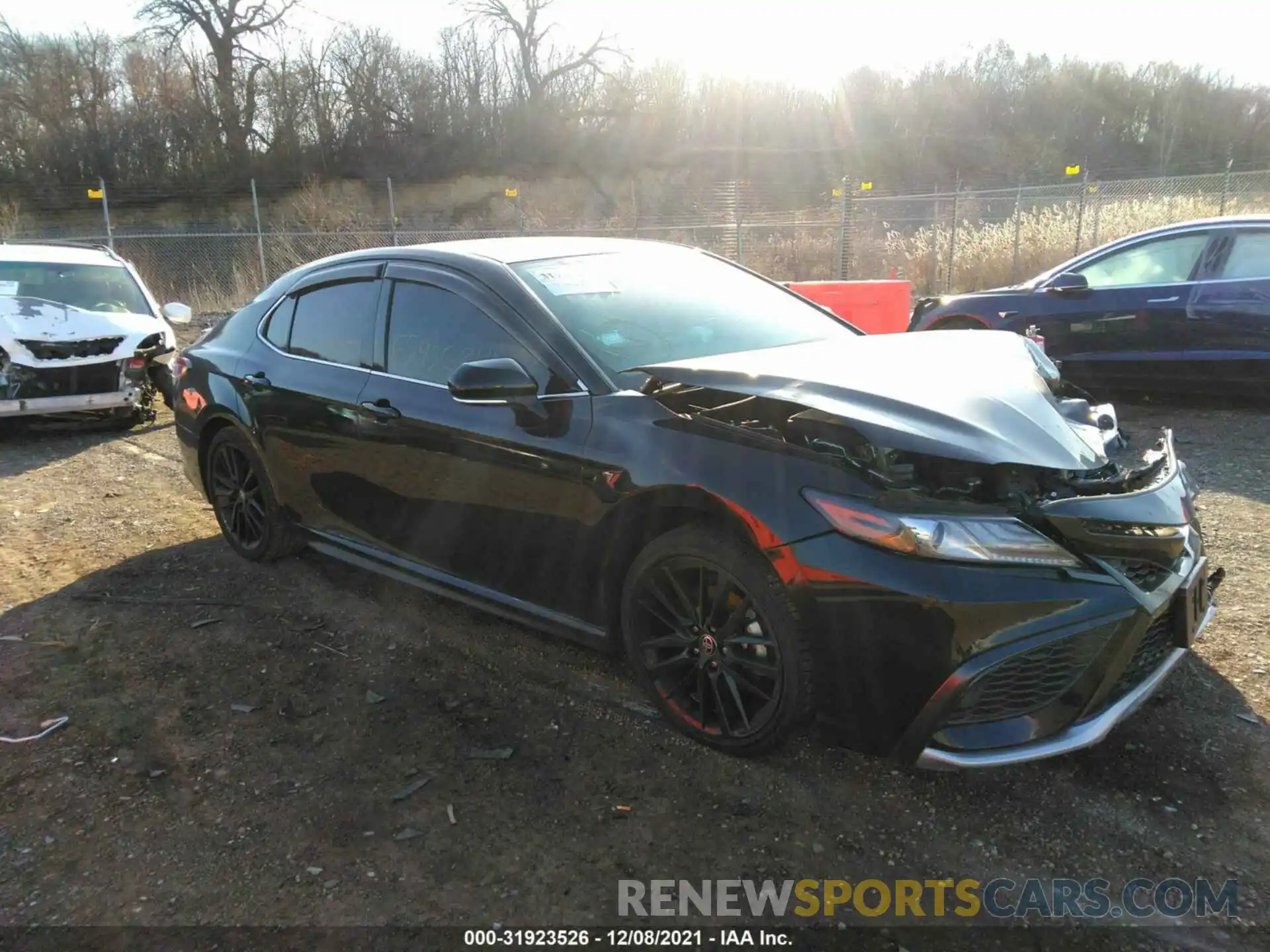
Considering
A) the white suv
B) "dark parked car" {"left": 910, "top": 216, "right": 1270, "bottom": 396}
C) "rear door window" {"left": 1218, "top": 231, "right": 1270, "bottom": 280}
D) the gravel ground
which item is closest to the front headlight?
the gravel ground

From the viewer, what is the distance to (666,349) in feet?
10.6

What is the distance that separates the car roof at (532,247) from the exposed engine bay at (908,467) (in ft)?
3.77

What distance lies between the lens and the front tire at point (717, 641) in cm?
246

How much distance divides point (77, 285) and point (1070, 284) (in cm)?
907

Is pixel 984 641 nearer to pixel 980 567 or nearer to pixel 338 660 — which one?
pixel 980 567

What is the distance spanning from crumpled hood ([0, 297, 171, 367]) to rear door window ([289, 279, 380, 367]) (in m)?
4.59

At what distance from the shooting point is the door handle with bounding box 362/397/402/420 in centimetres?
351

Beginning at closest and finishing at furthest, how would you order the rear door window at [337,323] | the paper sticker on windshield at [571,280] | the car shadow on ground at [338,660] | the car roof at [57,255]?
the car shadow on ground at [338,660] < the paper sticker on windshield at [571,280] < the rear door window at [337,323] < the car roof at [57,255]

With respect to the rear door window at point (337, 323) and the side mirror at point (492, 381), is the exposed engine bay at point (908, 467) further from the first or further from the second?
the rear door window at point (337, 323)

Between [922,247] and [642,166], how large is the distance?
1907 centimetres

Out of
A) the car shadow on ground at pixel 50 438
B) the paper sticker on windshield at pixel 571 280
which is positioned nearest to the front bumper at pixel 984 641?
the paper sticker on windshield at pixel 571 280

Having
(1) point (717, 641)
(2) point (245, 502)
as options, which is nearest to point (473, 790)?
(1) point (717, 641)

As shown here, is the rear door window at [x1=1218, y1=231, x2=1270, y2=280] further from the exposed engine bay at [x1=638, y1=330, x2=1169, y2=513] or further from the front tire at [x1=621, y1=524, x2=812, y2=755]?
the front tire at [x1=621, y1=524, x2=812, y2=755]

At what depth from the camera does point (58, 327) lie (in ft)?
24.8
